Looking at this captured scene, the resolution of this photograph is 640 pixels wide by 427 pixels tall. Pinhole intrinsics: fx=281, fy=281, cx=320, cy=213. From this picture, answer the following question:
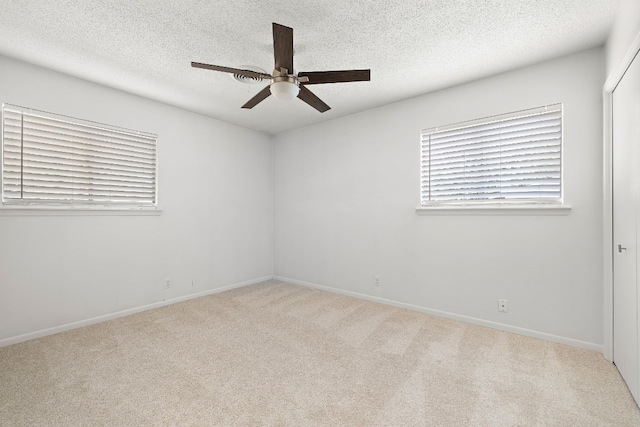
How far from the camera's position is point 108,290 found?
3170mm

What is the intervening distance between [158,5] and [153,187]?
2.26 m

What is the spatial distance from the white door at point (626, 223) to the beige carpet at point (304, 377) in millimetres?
221

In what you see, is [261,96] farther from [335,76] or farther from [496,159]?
[496,159]

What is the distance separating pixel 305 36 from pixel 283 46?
62 cm

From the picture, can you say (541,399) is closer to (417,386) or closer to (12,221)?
(417,386)

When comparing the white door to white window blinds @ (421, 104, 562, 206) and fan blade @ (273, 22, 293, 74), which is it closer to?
white window blinds @ (421, 104, 562, 206)

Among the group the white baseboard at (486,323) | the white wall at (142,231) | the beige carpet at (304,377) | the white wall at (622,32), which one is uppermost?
the white wall at (622,32)

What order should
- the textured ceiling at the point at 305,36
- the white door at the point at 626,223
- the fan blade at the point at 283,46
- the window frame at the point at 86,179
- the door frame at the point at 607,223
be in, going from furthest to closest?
1. the window frame at the point at 86,179
2. the door frame at the point at 607,223
3. the textured ceiling at the point at 305,36
4. the white door at the point at 626,223
5. the fan blade at the point at 283,46

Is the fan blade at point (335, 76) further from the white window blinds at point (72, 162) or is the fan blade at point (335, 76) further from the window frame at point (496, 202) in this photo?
the white window blinds at point (72, 162)

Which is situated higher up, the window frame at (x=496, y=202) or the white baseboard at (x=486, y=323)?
the window frame at (x=496, y=202)

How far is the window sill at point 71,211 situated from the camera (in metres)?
2.59

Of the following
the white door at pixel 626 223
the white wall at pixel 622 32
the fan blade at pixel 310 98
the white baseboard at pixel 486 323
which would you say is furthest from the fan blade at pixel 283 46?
the white baseboard at pixel 486 323

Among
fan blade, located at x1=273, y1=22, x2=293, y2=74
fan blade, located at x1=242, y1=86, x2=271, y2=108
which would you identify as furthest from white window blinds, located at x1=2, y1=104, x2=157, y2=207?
fan blade, located at x1=273, y1=22, x2=293, y2=74

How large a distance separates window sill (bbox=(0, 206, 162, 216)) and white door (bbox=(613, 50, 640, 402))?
4500 mm
